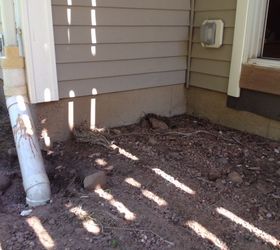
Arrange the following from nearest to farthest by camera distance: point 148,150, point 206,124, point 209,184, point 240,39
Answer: point 209,184, point 148,150, point 240,39, point 206,124

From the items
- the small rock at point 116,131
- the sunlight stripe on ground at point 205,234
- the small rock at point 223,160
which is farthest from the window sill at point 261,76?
the sunlight stripe on ground at point 205,234

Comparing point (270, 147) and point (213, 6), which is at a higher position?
point (213, 6)

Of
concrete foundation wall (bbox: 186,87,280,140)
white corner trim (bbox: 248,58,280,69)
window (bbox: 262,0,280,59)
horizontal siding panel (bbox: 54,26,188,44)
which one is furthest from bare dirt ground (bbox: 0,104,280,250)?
window (bbox: 262,0,280,59)

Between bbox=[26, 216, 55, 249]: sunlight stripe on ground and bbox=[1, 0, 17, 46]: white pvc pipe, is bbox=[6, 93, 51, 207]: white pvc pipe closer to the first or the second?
bbox=[26, 216, 55, 249]: sunlight stripe on ground

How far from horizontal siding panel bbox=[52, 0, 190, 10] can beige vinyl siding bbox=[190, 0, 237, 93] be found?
0.17 meters

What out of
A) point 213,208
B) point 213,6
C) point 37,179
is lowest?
point 213,208

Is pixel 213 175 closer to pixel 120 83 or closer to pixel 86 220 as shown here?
pixel 86 220

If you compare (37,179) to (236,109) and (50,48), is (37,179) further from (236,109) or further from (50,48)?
(236,109)

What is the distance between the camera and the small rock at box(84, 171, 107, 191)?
2240mm

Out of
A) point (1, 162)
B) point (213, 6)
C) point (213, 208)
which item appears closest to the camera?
point (213, 208)

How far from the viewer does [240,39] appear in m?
3.05

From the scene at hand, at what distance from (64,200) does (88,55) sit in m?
1.35

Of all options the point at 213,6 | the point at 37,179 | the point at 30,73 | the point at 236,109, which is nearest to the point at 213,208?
the point at 37,179

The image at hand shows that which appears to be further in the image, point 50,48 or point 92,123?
point 92,123
